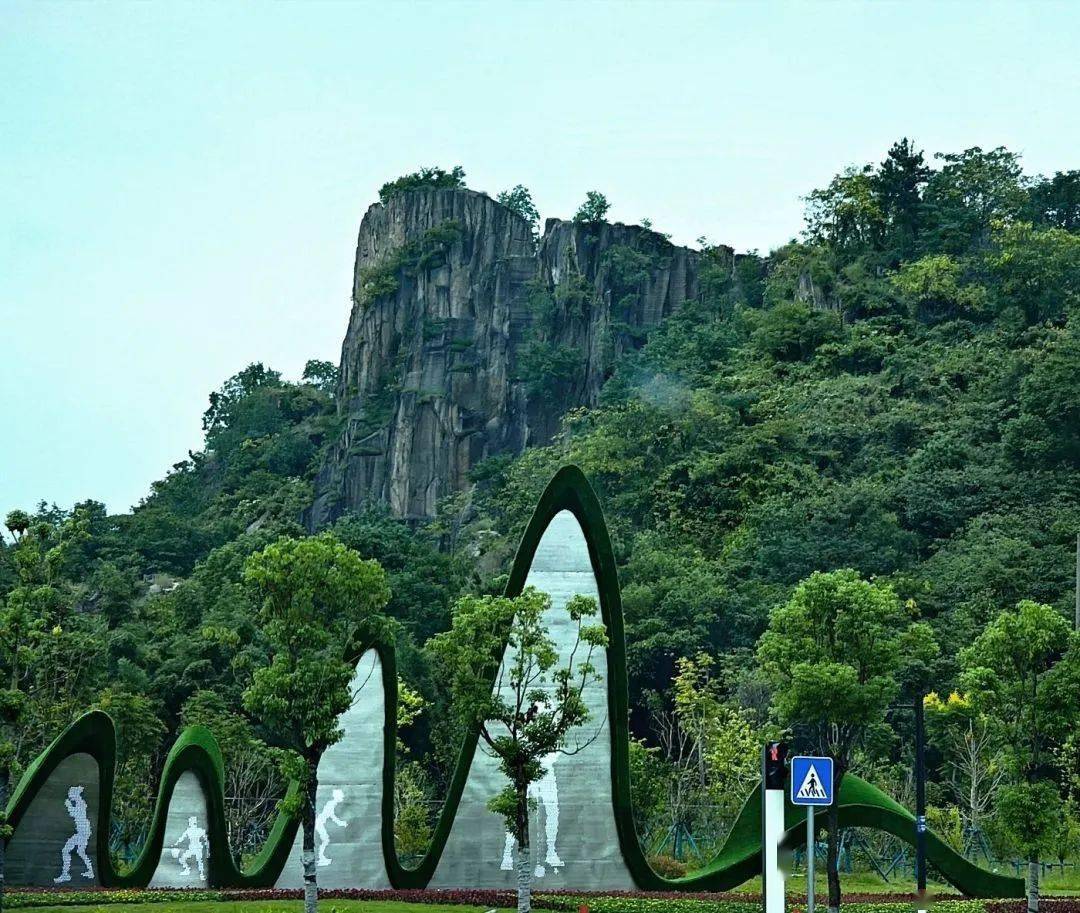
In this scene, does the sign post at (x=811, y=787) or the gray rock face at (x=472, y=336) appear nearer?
the sign post at (x=811, y=787)

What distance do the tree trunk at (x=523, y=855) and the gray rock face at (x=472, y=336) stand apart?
2250 inches

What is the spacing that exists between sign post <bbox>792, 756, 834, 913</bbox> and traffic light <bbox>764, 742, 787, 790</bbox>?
0.79 meters

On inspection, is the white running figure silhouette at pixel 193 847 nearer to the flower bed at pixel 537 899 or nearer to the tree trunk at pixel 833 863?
the flower bed at pixel 537 899

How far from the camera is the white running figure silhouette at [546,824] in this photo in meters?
21.8

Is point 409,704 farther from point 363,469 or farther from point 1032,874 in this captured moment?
point 363,469

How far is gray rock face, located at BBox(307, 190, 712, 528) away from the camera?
78438 mm

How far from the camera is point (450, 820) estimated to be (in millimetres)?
21953

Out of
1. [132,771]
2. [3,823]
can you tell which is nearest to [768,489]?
[132,771]

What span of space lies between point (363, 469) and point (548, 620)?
2280 inches

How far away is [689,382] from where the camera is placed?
67.6 metres

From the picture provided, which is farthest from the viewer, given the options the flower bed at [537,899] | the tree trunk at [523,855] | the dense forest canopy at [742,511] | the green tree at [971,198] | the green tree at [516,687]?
the green tree at [971,198]

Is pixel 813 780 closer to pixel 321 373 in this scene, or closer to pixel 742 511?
pixel 742 511

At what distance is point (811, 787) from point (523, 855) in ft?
23.7

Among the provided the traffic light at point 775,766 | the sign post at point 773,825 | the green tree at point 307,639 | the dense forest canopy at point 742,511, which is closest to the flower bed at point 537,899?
the green tree at point 307,639
